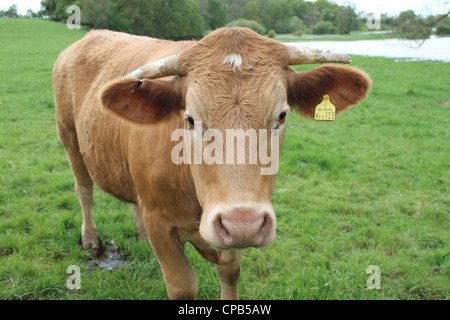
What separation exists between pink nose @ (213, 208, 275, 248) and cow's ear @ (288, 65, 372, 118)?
982mm

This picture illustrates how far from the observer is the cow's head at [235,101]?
1.66m

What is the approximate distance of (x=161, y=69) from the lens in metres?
2.15

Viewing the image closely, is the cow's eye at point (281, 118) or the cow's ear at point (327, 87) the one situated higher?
the cow's ear at point (327, 87)

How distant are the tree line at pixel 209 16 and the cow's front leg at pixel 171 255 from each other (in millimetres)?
13298

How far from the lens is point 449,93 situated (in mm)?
12195

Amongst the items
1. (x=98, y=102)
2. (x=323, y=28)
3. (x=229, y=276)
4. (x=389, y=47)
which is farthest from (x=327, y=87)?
(x=389, y=47)

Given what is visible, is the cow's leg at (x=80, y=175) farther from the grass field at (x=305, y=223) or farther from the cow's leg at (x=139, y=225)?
the cow's leg at (x=139, y=225)

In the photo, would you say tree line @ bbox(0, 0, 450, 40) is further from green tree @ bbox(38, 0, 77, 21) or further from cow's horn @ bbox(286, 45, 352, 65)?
cow's horn @ bbox(286, 45, 352, 65)

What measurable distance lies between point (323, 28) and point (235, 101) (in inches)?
1340

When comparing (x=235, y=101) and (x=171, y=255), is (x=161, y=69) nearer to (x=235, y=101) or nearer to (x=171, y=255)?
(x=235, y=101)

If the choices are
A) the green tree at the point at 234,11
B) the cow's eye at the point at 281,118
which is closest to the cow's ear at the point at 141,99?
the cow's eye at the point at 281,118
